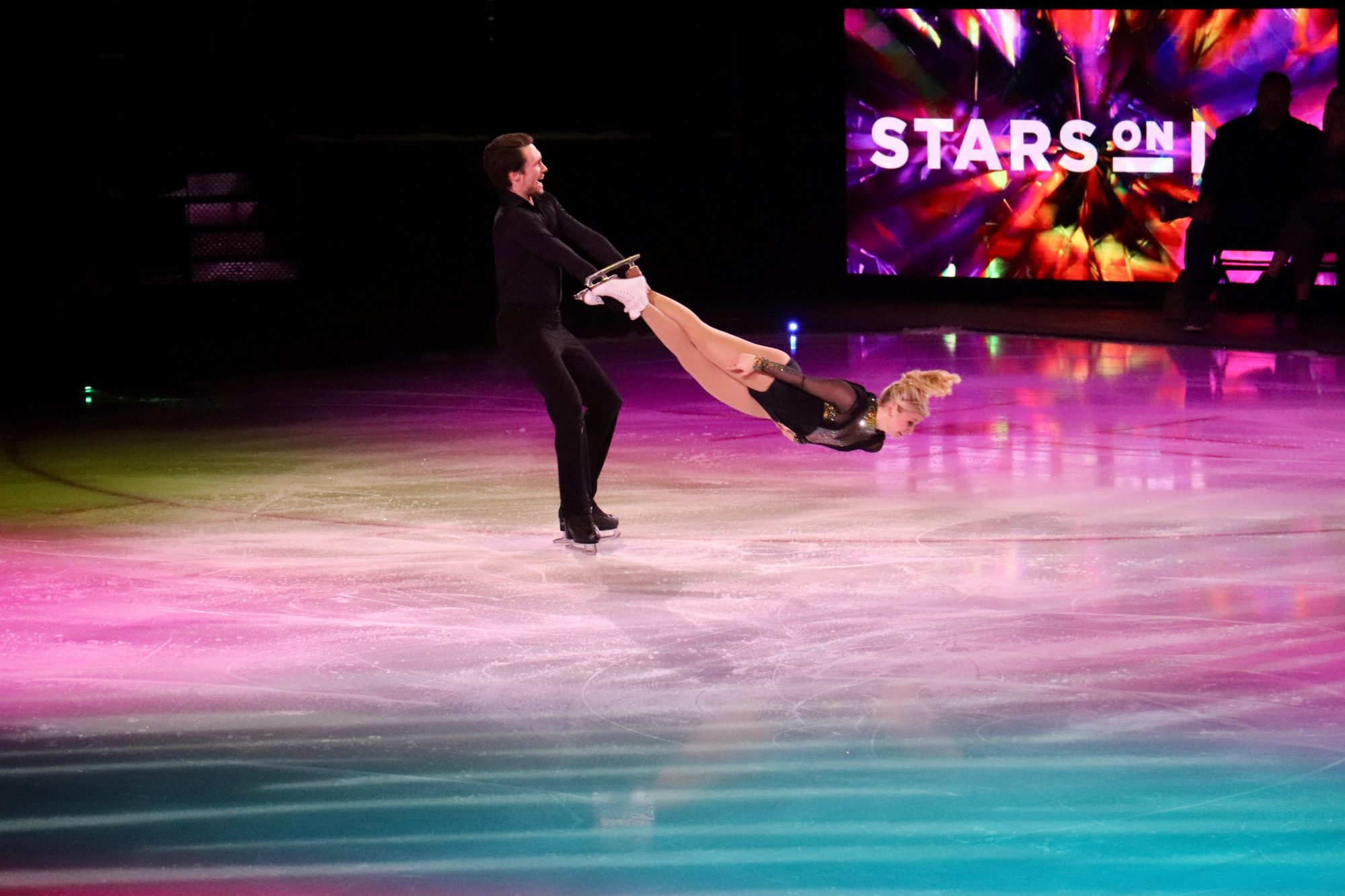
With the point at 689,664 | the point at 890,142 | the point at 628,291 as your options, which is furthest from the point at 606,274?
the point at 890,142

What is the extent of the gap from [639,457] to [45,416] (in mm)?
3751

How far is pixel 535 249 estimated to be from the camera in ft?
21.3

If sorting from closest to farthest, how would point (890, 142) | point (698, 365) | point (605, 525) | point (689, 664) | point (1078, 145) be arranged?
point (689, 664) < point (698, 365) < point (605, 525) < point (1078, 145) < point (890, 142)

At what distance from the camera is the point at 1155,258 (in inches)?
565

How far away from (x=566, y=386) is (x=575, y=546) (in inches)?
24.6

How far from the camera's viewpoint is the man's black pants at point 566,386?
656 cm

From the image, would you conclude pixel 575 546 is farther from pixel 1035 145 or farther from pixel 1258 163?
pixel 1035 145

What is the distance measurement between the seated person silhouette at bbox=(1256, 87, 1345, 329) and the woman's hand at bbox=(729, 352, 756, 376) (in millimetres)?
7774

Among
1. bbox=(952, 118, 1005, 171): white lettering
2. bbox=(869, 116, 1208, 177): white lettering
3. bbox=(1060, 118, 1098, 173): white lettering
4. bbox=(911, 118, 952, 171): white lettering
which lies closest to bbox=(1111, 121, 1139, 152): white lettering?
bbox=(869, 116, 1208, 177): white lettering

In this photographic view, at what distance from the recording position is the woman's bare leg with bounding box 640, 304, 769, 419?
630cm

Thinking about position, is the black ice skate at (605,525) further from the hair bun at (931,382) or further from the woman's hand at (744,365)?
the hair bun at (931,382)

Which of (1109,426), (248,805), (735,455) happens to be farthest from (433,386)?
(248,805)

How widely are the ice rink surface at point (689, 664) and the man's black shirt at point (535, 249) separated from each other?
3.12 feet

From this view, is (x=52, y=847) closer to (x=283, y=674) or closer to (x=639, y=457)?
(x=283, y=674)
